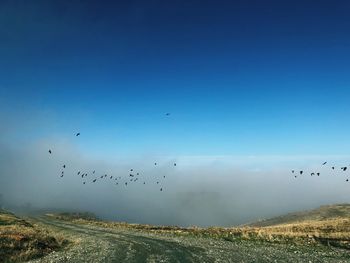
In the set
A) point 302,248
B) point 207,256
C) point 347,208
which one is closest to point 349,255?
point 302,248

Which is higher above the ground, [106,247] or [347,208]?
[347,208]

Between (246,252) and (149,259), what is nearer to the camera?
(149,259)

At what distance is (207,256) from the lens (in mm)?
39188

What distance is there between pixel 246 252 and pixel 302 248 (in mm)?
8393

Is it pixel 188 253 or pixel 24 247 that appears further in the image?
pixel 24 247

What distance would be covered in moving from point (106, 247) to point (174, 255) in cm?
1073

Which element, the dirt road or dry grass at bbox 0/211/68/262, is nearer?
the dirt road

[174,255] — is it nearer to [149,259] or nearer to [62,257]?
[149,259]

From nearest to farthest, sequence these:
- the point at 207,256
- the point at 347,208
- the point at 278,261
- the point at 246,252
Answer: the point at 278,261 < the point at 207,256 < the point at 246,252 < the point at 347,208

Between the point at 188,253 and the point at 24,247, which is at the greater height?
the point at 24,247

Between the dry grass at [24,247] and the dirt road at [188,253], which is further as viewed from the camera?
the dry grass at [24,247]

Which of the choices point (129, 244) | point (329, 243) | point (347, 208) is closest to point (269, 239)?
point (329, 243)

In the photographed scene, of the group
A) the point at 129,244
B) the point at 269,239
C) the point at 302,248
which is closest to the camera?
the point at 302,248

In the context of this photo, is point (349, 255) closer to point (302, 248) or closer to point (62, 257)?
point (302, 248)
